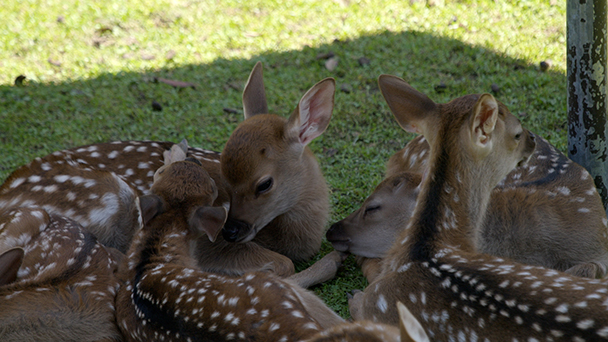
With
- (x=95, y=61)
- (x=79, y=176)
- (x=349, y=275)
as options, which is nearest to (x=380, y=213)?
(x=349, y=275)

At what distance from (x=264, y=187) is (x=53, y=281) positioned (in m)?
1.33

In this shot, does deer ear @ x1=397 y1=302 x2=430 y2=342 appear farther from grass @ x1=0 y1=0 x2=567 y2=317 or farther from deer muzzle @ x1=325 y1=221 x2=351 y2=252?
grass @ x1=0 y1=0 x2=567 y2=317

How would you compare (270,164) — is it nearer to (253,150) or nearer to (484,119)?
(253,150)

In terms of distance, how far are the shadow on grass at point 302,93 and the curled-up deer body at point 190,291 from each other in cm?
148

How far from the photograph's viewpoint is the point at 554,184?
370 cm

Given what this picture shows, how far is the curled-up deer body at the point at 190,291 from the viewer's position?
261 centimetres

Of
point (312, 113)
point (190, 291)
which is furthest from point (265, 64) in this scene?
point (190, 291)

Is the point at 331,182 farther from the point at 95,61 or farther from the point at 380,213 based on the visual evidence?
the point at 95,61

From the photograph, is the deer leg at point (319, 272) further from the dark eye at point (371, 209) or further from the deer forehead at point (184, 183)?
Result: the deer forehead at point (184, 183)

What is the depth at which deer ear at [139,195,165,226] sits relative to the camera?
3406mm

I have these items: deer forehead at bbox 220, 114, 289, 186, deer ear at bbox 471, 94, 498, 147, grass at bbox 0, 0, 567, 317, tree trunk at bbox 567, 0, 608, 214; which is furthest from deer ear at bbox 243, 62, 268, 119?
tree trunk at bbox 567, 0, 608, 214

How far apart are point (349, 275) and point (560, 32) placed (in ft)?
→ 13.0

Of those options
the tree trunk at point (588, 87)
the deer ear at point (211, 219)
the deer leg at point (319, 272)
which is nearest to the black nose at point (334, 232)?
the deer leg at point (319, 272)

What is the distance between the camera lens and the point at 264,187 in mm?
3959
